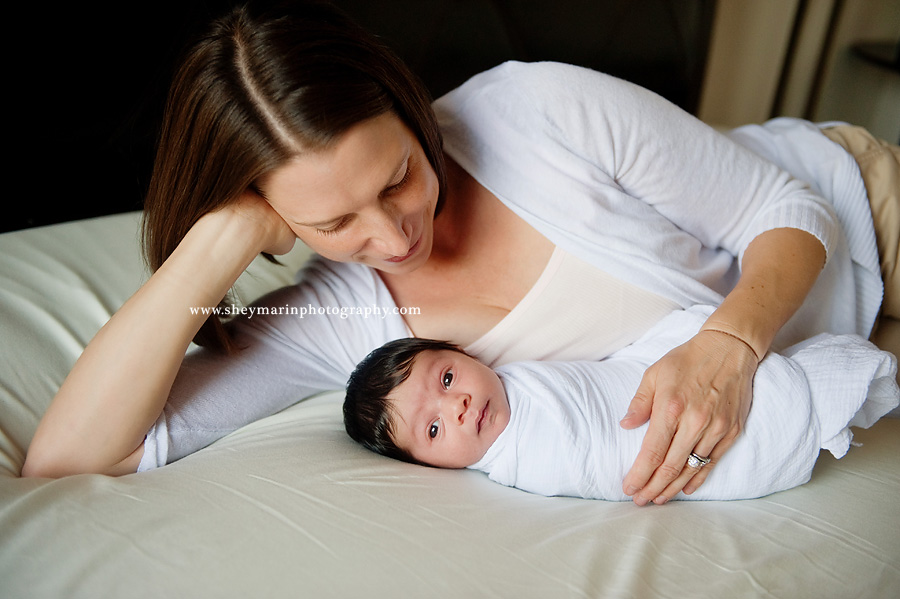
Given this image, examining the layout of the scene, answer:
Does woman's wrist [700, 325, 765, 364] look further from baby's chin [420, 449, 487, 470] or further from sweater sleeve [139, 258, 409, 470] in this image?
sweater sleeve [139, 258, 409, 470]

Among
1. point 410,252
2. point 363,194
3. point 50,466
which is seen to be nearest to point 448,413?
point 410,252

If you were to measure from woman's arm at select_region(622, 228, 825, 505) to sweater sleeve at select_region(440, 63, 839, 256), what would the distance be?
0.17 meters

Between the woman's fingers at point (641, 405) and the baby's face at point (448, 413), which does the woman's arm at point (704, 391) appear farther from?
the baby's face at point (448, 413)

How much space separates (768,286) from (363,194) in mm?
689

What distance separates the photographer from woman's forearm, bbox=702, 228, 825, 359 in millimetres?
1125

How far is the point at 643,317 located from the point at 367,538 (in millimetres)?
660

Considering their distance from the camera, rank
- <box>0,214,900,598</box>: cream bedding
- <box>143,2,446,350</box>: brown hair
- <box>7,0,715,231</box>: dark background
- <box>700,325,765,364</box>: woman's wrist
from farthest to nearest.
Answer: <box>7,0,715,231</box>: dark background, <box>700,325,765,364</box>: woman's wrist, <box>143,2,446,350</box>: brown hair, <box>0,214,900,598</box>: cream bedding

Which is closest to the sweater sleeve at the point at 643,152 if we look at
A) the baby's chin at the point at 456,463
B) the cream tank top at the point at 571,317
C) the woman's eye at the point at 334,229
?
the cream tank top at the point at 571,317

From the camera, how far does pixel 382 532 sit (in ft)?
2.99

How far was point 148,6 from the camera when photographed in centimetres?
160

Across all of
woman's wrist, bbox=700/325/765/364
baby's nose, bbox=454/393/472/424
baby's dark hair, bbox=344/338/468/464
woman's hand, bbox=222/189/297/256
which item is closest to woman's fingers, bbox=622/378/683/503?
woman's wrist, bbox=700/325/765/364

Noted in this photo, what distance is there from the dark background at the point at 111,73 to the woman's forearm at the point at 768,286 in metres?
1.04

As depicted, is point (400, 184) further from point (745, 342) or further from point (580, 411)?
point (745, 342)

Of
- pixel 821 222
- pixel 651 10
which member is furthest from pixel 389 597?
pixel 651 10
